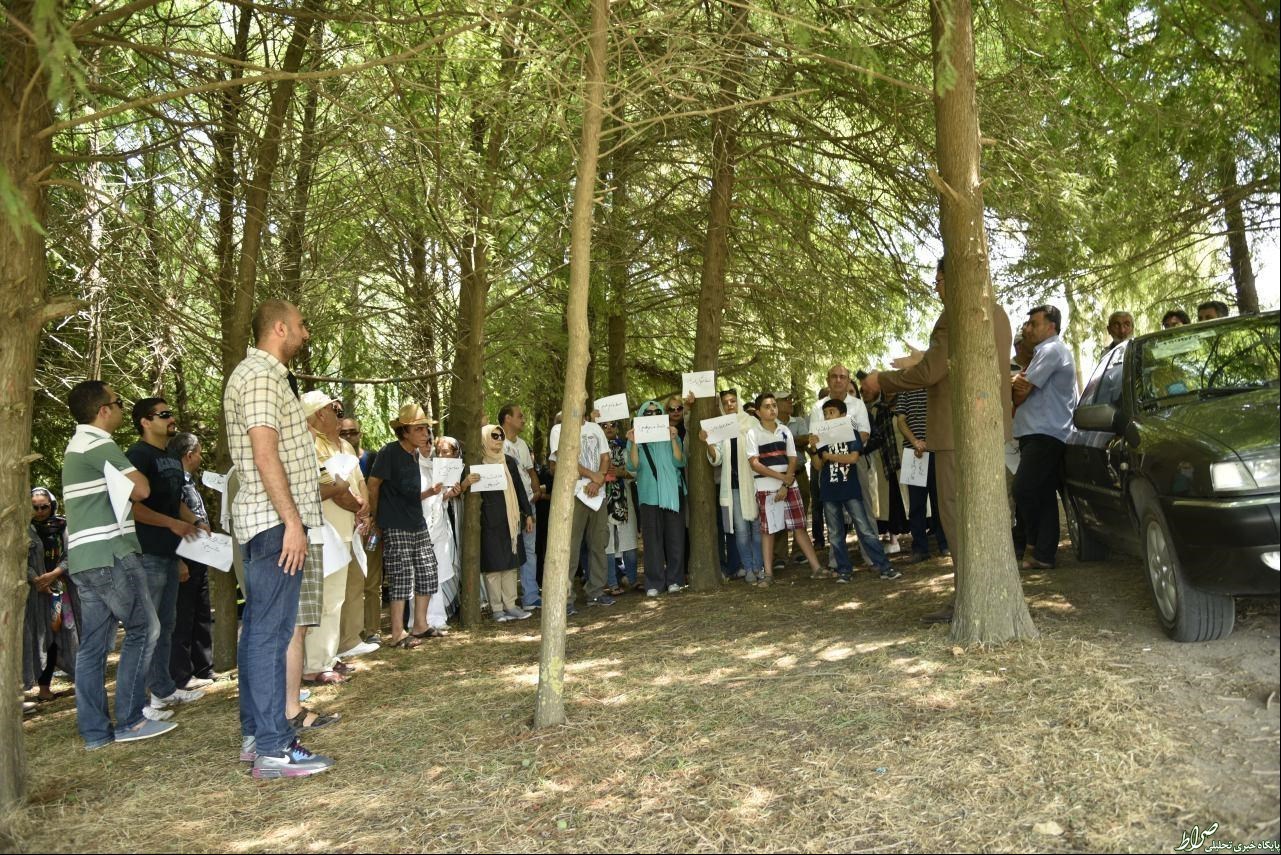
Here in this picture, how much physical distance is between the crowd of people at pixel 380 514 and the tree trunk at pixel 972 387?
0.30 m

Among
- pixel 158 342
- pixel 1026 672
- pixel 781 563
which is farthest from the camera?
pixel 781 563

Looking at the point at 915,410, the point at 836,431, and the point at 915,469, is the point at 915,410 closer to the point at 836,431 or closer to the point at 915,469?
the point at 915,469

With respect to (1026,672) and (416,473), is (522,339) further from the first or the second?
(1026,672)

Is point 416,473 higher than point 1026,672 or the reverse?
higher

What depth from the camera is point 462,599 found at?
32.4 ft

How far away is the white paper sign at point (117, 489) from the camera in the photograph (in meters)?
6.34

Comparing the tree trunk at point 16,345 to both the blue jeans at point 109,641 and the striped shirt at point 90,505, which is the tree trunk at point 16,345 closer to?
the striped shirt at point 90,505

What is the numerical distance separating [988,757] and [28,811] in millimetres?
4575

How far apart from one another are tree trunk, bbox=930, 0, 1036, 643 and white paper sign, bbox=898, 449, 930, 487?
11.8 feet

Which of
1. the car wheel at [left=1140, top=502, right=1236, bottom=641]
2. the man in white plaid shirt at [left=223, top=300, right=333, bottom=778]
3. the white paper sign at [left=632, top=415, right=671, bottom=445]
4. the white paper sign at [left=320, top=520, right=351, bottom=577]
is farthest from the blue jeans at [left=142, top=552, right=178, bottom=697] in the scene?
the car wheel at [left=1140, top=502, right=1236, bottom=641]

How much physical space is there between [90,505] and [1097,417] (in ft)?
20.6

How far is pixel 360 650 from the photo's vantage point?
8875 mm

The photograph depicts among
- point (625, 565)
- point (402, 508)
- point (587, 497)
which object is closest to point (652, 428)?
point (587, 497)

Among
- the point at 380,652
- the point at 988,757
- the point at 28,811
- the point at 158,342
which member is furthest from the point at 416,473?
the point at 988,757
